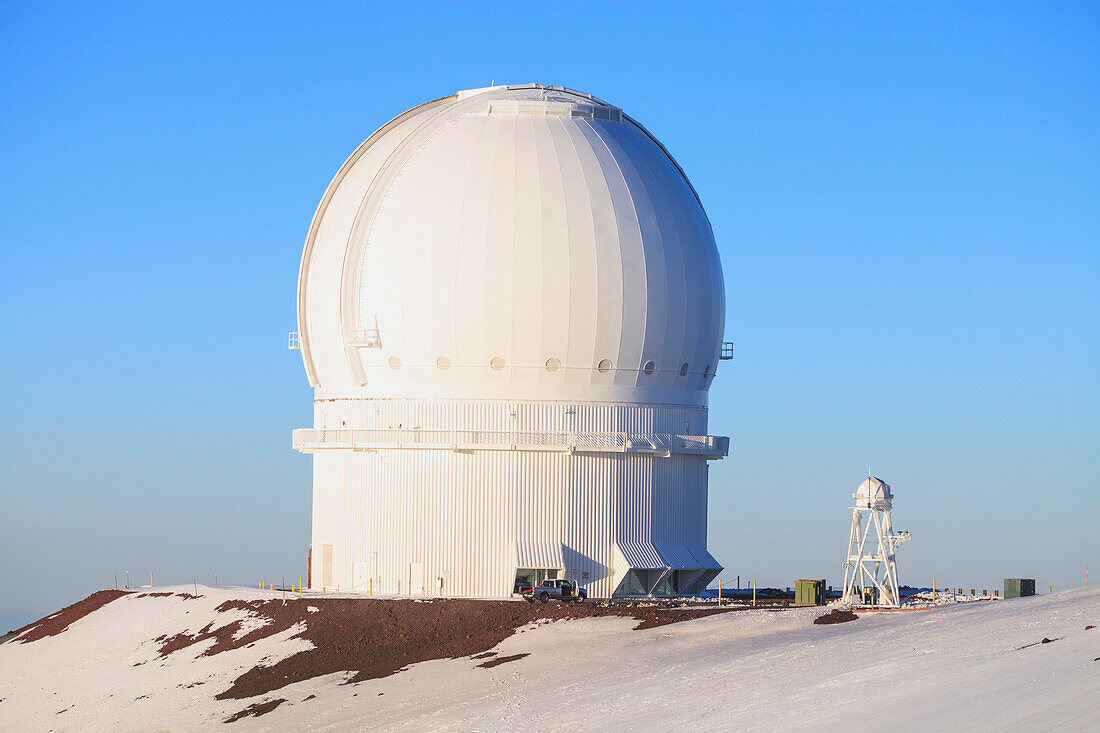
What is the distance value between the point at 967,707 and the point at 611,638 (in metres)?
11.0

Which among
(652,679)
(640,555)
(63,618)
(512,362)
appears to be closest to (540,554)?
(640,555)

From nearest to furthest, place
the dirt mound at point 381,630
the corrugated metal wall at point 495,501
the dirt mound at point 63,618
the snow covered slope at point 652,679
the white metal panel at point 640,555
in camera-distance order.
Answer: the snow covered slope at point 652,679, the dirt mound at point 381,630, the corrugated metal wall at point 495,501, the white metal panel at point 640,555, the dirt mound at point 63,618

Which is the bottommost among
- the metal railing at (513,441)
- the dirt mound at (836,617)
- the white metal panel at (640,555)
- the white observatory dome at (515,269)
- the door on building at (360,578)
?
the dirt mound at (836,617)

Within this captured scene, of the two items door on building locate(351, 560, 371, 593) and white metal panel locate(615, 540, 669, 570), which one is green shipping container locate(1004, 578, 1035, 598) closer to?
white metal panel locate(615, 540, 669, 570)

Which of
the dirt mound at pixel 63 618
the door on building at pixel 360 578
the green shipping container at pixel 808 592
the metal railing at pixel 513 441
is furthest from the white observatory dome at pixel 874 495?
the dirt mound at pixel 63 618

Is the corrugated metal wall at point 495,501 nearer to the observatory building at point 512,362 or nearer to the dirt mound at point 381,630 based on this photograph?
the observatory building at point 512,362

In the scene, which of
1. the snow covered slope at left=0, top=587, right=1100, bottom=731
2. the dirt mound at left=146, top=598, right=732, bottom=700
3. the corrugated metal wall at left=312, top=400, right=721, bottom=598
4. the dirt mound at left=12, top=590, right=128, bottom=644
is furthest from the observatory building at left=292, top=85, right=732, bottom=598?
the dirt mound at left=12, top=590, right=128, bottom=644

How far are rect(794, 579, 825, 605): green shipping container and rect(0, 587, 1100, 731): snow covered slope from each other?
423 cm

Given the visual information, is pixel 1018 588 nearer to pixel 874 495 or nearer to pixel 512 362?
pixel 874 495

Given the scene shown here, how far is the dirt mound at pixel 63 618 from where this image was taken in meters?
41.8

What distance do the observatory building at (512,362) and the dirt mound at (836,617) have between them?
779 cm

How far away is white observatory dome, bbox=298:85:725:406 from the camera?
127 ft

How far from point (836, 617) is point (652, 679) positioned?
21.7 ft

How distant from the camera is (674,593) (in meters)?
40.5
